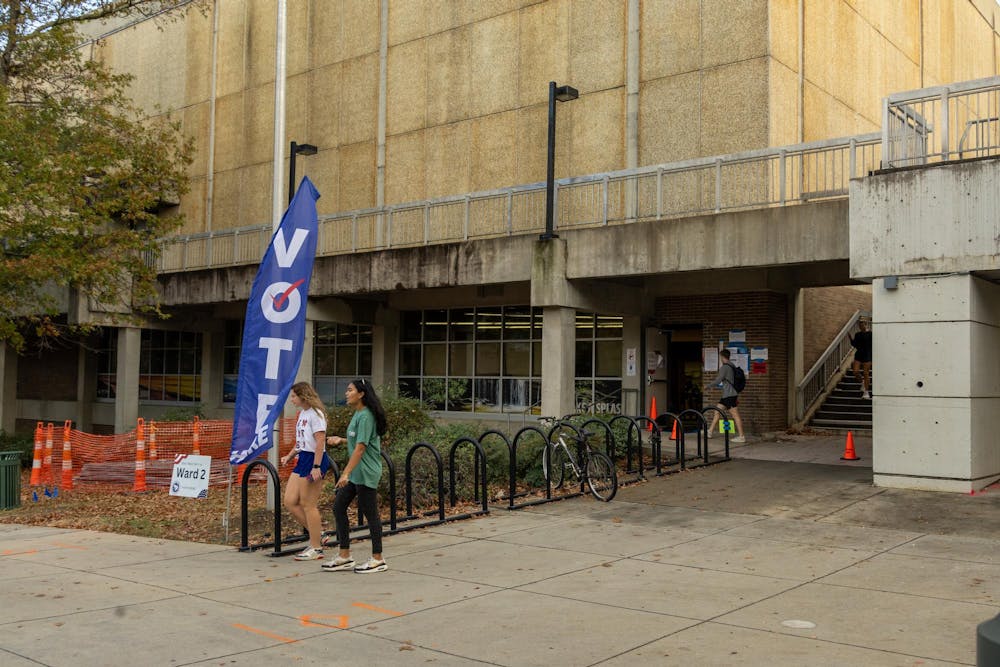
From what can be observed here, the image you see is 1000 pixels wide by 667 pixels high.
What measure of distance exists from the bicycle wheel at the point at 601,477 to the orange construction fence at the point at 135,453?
468 cm

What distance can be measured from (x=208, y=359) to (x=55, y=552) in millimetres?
23565

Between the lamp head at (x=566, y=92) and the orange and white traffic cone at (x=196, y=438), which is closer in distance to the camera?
the orange and white traffic cone at (x=196, y=438)

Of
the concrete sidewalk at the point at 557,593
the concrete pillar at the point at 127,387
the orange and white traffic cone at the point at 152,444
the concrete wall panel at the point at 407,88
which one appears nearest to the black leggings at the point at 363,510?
the concrete sidewalk at the point at 557,593

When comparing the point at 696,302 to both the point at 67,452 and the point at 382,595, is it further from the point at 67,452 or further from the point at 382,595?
the point at 382,595

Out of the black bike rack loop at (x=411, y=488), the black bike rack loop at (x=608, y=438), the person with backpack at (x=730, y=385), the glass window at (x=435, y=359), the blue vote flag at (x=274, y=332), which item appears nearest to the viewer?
the blue vote flag at (x=274, y=332)

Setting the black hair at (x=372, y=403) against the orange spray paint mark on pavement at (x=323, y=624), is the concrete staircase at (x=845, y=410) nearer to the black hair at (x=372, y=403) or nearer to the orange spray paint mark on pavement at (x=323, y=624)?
the black hair at (x=372, y=403)

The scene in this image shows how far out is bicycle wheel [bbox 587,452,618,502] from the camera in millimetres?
12008

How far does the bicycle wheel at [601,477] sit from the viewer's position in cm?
1201

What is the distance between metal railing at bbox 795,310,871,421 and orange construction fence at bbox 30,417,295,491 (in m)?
11.4

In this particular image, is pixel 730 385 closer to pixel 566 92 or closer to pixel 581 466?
Answer: pixel 581 466

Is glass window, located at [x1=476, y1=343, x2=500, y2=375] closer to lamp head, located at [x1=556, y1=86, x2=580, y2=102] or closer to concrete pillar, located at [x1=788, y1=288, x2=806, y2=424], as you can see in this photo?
concrete pillar, located at [x1=788, y1=288, x2=806, y2=424]

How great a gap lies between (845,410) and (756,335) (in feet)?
9.78

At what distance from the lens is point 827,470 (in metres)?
14.4

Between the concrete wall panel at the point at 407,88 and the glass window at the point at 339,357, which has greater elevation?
the concrete wall panel at the point at 407,88
